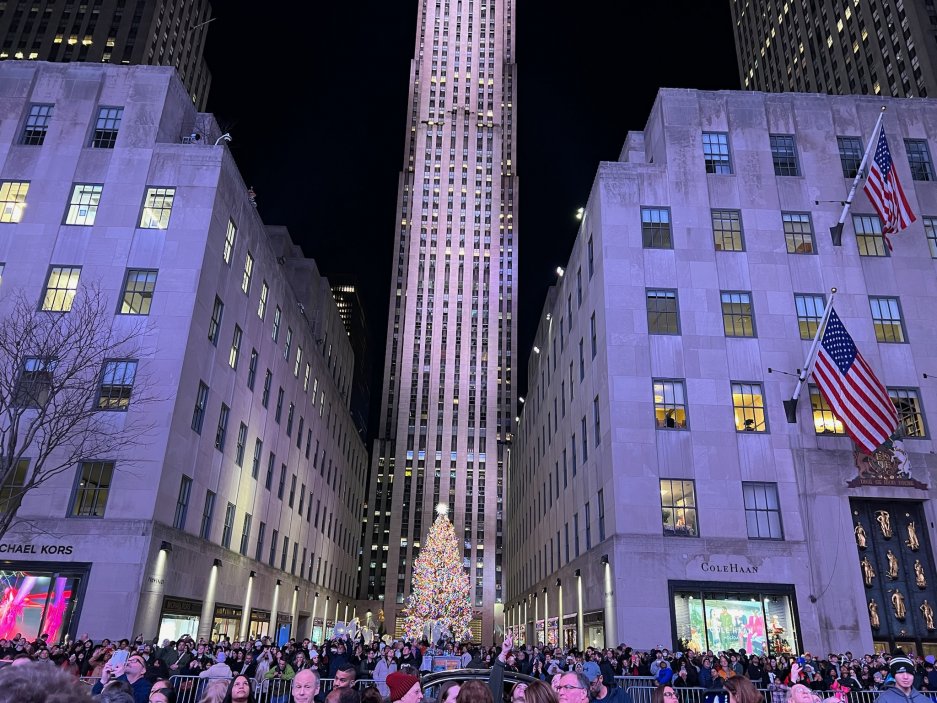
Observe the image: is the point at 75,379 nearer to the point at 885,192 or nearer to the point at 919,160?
the point at 885,192

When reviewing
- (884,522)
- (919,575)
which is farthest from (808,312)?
(919,575)

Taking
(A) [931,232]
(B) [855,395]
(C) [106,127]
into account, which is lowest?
(B) [855,395]

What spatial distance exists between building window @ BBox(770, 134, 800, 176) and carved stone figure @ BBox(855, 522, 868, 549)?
1913 cm

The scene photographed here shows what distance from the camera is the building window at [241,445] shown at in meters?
39.4

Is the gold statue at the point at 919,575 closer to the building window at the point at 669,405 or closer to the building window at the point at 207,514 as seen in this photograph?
the building window at the point at 669,405

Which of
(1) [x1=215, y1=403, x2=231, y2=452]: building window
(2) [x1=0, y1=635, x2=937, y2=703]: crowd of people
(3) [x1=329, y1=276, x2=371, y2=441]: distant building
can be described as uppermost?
(3) [x1=329, y1=276, x2=371, y2=441]: distant building

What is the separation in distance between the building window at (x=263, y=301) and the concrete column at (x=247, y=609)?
16128 mm

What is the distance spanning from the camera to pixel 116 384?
99.1 feet

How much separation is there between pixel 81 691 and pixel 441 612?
268 feet

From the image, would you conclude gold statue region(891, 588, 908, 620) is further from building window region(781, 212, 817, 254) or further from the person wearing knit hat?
the person wearing knit hat

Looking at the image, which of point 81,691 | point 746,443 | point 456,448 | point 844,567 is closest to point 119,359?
point 746,443

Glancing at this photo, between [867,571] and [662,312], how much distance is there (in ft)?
48.9

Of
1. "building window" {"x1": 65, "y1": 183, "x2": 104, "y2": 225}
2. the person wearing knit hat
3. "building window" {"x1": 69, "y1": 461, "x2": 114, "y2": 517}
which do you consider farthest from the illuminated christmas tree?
the person wearing knit hat

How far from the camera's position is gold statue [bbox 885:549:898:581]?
30344mm
